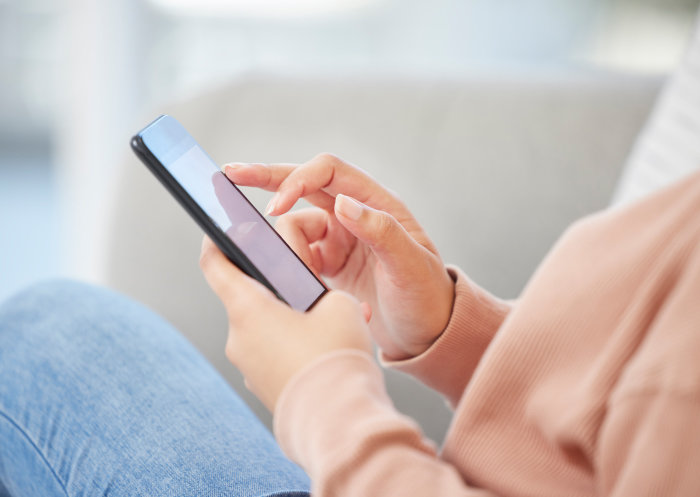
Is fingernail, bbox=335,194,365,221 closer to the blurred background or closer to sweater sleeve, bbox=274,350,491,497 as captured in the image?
sweater sleeve, bbox=274,350,491,497

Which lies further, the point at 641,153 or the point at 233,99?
the point at 233,99

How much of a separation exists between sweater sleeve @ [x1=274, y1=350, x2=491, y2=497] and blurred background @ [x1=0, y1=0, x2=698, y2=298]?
37.7 inches

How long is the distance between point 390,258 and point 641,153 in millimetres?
332

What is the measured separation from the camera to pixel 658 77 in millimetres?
800

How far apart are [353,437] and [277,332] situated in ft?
0.21

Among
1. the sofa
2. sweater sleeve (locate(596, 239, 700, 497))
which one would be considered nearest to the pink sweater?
sweater sleeve (locate(596, 239, 700, 497))

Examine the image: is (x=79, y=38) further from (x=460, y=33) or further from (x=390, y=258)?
(x=390, y=258)

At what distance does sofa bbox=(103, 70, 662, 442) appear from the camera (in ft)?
2.11

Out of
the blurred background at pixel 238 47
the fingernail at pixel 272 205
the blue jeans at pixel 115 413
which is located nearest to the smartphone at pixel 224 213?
the fingernail at pixel 272 205

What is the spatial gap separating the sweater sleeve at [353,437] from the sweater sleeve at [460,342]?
11 cm

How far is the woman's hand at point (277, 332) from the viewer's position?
0.34 m

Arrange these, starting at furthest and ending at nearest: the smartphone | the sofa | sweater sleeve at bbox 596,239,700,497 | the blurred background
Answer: the blurred background → the sofa → the smartphone → sweater sleeve at bbox 596,239,700,497

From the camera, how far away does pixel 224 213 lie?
1.25 ft

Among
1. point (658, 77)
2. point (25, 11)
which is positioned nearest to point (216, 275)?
point (658, 77)
